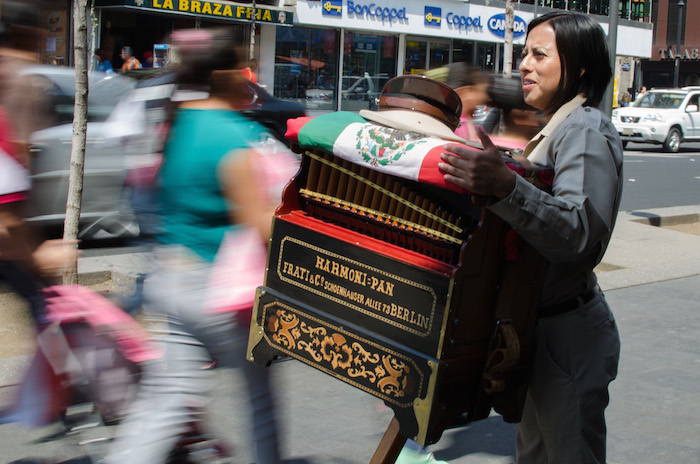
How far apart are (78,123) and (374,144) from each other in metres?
3.55

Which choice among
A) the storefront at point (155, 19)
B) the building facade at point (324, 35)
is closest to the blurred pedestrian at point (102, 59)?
the building facade at point (324, 35)

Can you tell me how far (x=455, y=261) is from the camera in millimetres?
2252

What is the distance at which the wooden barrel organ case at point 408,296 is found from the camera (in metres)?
2.17

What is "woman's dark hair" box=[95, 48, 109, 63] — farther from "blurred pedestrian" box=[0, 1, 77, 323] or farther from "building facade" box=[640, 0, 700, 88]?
"building facade" box=[640, 0, 700, 88]

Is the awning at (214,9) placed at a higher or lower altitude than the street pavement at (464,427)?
higher

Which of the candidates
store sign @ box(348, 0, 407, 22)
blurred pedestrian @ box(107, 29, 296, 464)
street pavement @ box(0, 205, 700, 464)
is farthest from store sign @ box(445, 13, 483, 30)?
blurred pedestrian @ box(107, 29, 296, 464)

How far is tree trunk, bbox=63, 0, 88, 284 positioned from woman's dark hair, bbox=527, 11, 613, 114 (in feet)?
11.5

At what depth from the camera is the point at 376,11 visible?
27.2 m

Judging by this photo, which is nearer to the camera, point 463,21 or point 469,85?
point 469,85

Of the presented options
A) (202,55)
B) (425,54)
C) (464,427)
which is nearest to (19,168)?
(202,55)

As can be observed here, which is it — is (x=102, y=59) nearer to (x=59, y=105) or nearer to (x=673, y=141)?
(x=59, y=105)

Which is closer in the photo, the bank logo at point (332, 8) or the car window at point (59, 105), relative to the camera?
the car window at point (59, 105)

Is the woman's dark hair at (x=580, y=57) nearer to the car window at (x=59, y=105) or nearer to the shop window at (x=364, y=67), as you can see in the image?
the car window at (x=59, y=105)

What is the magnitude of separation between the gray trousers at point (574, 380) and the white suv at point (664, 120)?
20.9m
